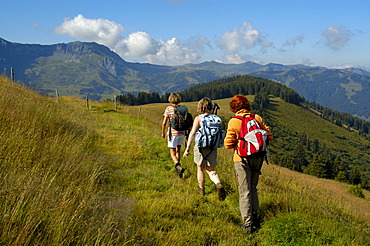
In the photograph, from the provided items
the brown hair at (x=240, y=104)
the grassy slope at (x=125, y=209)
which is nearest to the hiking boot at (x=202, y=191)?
the grassy slope at (x=125, y=209)

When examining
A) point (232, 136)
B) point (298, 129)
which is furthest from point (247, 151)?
point (298, 129)

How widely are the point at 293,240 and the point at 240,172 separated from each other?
1331 mm

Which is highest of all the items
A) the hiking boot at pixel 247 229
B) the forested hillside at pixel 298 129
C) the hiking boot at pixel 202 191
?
the hiking boot at pixel 202 191

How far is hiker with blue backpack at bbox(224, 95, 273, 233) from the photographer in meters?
4.52

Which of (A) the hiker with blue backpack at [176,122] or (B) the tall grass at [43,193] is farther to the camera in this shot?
(A) the hiker with blue backpack at [176,122]

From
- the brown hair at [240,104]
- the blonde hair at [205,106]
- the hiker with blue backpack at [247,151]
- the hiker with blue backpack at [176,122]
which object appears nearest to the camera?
the hiker with blue backpack at [247,151]

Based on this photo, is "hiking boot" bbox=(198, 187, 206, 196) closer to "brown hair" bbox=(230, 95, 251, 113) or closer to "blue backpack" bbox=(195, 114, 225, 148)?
"blue backpack" bbox=(195, 114, 225, 148)

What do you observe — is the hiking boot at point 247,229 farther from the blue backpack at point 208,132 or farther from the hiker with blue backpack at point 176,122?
the hiker with blue backpack at point 176,122

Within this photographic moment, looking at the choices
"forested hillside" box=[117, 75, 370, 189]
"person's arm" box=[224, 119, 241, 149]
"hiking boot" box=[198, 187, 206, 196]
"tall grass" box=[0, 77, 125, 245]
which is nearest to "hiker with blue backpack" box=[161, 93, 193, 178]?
"hiking boot" box=[198, 187, 206, 196]

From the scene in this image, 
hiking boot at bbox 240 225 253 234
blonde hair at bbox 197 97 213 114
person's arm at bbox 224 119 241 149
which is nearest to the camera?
hiking boot at bbox 240 225 253 234

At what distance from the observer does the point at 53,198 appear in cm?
332

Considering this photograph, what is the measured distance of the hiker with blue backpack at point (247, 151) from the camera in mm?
4520

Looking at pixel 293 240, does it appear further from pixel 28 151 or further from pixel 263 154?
pixel 28 151

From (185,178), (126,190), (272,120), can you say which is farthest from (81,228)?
(272,120)
